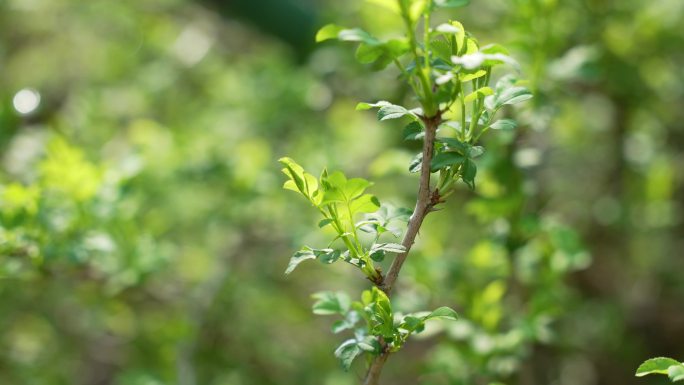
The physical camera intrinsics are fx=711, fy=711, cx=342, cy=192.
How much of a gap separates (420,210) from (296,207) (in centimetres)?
152

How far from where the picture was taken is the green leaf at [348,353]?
42.6 inches

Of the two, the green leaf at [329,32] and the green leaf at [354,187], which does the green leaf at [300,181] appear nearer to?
the green leaf at [354,187]

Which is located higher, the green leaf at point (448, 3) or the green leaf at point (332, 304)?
the green leaf at point (448, 3)

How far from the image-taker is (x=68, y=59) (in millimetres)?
3936

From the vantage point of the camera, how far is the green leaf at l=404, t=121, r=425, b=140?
42.6 inches

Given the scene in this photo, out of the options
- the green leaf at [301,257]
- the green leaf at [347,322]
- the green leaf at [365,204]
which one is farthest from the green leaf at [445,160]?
the green leaf at [347,322]

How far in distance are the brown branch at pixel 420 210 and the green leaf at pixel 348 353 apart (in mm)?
53

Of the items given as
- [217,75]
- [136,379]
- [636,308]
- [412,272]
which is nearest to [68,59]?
[217,75]

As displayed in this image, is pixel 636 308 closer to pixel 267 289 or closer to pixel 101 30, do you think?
pixel 267 289

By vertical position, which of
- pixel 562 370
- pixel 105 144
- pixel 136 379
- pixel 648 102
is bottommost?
pixel 562 370

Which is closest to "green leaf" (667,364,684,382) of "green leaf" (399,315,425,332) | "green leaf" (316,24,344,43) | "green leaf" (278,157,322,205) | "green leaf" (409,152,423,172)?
"green leaf" (399,315,425,332)

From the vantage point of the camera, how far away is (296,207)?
254 centimetres

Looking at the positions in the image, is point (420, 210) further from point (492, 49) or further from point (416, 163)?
point (492, 49)

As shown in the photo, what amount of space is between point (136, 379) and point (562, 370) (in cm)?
162
